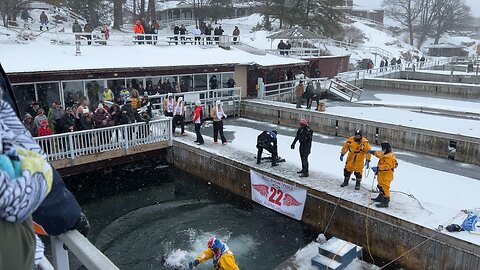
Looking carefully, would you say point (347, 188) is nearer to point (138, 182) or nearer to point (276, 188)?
point (276, 188)

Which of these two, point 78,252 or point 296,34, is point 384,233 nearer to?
point 78,252

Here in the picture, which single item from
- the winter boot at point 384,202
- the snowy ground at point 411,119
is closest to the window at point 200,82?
the snowy ground at point 411,119

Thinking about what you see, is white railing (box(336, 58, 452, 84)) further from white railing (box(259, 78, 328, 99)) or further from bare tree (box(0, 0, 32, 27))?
bare tree (box(0, 0, 32, 27))

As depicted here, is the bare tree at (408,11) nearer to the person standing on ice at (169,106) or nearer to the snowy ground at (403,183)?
the snowy ground at (403,183)

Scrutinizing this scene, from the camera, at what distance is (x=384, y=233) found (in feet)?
31.0

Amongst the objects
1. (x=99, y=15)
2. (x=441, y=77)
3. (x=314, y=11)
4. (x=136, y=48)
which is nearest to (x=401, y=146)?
(x=136, y=48)

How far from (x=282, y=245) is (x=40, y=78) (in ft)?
A: 39.3

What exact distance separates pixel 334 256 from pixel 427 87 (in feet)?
90.8

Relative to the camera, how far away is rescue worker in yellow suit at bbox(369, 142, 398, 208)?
9.23 metres

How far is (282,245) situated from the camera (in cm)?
1057

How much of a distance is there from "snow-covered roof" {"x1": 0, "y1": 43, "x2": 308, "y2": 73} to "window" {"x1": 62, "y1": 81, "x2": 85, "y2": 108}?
35.7 inches

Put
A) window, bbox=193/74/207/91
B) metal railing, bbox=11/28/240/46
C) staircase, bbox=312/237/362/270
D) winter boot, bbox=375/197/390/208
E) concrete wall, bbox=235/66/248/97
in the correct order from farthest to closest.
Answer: concrete wall, bbox=235/66/248/97 < window, bbox=193/74/207/91 < metal railing, bbox=11/28/240/46 < winter boot, bbox=375/197/390/208 < staircase, bbox=312/237/362/270

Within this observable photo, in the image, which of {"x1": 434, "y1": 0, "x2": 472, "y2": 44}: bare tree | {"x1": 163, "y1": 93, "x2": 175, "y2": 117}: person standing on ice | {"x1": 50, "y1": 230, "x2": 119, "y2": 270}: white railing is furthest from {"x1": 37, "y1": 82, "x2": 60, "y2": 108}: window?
{"x1": 434, "y1": 0, "x2": 472, "y2": 44}: bare tree

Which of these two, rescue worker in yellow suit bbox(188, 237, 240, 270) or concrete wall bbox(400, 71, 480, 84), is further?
concrete wall bbox(400, 71, 480, 84)
